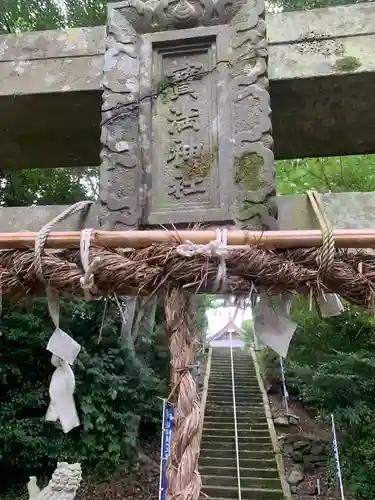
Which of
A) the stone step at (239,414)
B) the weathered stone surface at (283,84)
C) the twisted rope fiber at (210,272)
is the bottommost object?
the stone step at (239,414)

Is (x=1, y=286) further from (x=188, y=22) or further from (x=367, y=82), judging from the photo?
(x=367, y=82)

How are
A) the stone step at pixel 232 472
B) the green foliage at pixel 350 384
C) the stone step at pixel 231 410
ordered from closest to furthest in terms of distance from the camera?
the green foliage at pixel 350 384 < the stone step at pixel 232 472 < the stone step at pixel 231 410

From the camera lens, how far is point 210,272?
3.75 ft

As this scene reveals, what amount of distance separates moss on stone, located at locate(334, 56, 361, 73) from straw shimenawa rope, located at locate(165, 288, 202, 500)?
4.12 ft

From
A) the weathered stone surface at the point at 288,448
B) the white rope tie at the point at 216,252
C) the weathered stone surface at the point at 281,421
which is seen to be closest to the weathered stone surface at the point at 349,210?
the white rope tie at the point at 216,252

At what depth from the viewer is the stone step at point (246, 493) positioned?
6.04 meters

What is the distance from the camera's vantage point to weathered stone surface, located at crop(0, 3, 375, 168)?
2004 millimetres

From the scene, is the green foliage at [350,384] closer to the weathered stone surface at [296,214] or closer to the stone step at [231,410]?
the stone step at [231,410]

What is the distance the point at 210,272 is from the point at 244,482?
19.5ft

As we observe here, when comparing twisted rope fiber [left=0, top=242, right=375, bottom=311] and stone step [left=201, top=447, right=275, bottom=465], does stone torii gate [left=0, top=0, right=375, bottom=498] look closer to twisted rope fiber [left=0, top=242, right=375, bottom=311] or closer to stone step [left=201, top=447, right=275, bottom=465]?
twisted rope fiber [left=0, top=242, right=375, bottom=311]

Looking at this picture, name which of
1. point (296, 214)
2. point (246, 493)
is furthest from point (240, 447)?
point (296, 214)

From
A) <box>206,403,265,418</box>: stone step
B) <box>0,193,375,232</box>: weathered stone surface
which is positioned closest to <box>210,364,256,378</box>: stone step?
<box>206,403,265,418</box>: stone step

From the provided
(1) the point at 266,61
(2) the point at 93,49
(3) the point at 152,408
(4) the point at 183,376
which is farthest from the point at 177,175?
(3) the point at 152,408

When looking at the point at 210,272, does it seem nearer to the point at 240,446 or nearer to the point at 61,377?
the point at 61,377
